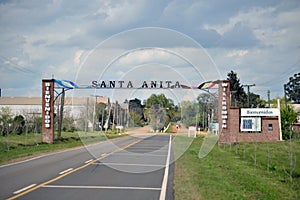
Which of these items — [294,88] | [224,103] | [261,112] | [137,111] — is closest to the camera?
[224,103]

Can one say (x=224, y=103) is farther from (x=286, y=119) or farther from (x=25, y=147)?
(x=25, y=147)

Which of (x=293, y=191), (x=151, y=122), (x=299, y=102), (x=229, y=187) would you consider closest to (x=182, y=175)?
(x=229, y=187)

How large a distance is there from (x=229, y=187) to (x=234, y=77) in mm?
80222

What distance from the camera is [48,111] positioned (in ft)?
117

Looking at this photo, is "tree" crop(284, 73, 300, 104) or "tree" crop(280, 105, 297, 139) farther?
"tree" crop(284, 73, 300, 104)

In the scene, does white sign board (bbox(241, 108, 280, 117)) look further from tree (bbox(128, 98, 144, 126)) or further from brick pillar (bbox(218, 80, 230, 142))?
tree (bbox(128, 98, 144, 126))

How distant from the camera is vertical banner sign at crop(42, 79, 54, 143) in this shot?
3544 centimetres

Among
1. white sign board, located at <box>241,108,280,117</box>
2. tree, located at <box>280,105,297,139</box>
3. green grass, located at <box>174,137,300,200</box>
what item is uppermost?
white sign board, located at <box>241,108,280,117</box>

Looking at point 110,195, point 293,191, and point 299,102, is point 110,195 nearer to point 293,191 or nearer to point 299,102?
point 293,191

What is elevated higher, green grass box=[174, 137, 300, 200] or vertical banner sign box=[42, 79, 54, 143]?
vertical banner sign box=[42, 79, 54, 143]

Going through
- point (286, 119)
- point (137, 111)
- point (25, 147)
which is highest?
point (137, 111)

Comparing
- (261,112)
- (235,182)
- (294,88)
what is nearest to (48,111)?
(261,112)

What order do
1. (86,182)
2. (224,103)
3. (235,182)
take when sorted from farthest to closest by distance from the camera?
(224,103) < (235,182) < (86,182)

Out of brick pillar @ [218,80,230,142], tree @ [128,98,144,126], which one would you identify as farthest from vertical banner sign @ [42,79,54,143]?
brick pillar @ [218,80,230,142]
